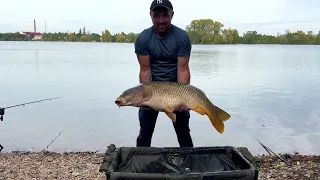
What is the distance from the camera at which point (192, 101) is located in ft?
10.4

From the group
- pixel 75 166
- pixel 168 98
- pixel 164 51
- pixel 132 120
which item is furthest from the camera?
pixel 132 120

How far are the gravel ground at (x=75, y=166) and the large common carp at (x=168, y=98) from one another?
61.0 inches

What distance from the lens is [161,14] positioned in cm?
345

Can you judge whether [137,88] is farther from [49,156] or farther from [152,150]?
[49,156]

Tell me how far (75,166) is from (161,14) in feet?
8.03

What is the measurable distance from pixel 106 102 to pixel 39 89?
12.2ft

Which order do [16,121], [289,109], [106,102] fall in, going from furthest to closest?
[106,102] < [289,109] < [16,121]

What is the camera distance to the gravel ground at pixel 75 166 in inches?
178

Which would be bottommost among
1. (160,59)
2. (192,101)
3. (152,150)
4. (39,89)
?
(39,89)

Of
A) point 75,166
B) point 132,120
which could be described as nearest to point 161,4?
point 75,166

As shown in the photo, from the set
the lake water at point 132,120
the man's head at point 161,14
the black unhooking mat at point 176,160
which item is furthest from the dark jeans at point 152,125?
the lake water at point 132,120

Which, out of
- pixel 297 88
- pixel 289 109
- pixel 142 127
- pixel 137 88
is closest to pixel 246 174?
pixel 137 88

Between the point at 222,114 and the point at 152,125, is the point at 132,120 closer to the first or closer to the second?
the point at 152,125

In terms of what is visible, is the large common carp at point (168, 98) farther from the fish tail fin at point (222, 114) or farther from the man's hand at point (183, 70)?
the man's hand at point (183, 70)
